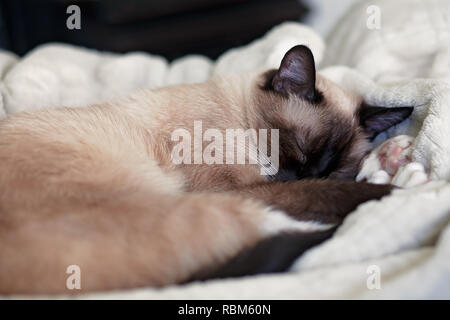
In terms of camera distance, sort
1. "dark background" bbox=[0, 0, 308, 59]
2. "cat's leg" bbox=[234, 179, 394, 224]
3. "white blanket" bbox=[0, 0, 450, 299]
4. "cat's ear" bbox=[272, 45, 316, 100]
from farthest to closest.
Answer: "dark background" bbox=[0, 0, 308, 59] → "cat's ear" bbox=[272, 45, 316, 100] → "cat's leg" bbox=[234, 179, 394, 224] → "white blanket" bbox=[0, 0, 450, 299]

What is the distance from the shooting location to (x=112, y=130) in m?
1.67

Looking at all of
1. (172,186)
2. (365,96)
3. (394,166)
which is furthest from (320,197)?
(365,96)

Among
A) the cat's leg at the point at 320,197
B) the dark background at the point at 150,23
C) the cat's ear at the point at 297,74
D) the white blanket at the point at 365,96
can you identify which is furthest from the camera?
the dark background at the point at 150,23

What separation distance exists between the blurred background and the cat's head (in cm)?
229

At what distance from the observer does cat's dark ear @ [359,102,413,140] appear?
5.74ft

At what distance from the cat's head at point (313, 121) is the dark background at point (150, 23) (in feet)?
7.53

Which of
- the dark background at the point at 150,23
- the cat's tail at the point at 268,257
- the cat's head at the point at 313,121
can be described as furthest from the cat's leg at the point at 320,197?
the dark background at the point at 150,23

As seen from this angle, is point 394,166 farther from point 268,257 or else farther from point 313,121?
point 268,257

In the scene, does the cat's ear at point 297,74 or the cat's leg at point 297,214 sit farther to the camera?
the cat's ear at point 297,74

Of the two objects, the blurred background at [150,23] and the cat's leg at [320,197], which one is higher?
the blurred background at [150,23]

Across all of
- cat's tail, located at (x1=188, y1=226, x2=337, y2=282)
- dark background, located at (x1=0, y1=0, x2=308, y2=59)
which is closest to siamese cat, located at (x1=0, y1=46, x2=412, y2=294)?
cat's tail, located at (x1=188, y1=226, x2=337, y2=282)

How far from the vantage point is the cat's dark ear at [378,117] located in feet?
5.74

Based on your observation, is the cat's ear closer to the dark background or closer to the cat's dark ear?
the cat's dark ear

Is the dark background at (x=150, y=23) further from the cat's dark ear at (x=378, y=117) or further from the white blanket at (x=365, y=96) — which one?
the cat's dark ear at (x=378, y=117)
